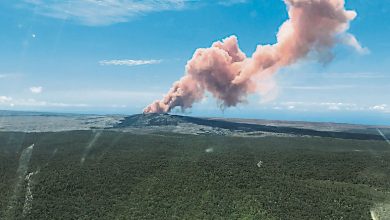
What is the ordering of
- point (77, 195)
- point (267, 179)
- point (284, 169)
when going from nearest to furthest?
point (77, 195), point (267, 179), point (284, 169)

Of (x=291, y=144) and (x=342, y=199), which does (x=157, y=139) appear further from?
(x=342, y=199)

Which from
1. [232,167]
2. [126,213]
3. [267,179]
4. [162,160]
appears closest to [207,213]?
[126,213]

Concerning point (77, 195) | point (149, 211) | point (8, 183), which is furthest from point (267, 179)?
point (8, 183)

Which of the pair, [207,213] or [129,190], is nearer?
[207,213]

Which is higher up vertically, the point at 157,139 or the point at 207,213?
the point at 157,139

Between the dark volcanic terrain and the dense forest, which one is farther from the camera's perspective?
the dense forest

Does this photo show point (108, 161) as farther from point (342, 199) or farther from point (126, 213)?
point (342, 199)

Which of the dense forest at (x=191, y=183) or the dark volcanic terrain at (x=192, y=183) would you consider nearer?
the dark volcanic terrain at (x=192, y=183)

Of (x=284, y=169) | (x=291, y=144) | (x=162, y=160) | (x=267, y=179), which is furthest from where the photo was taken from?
(x=291, y=144)
